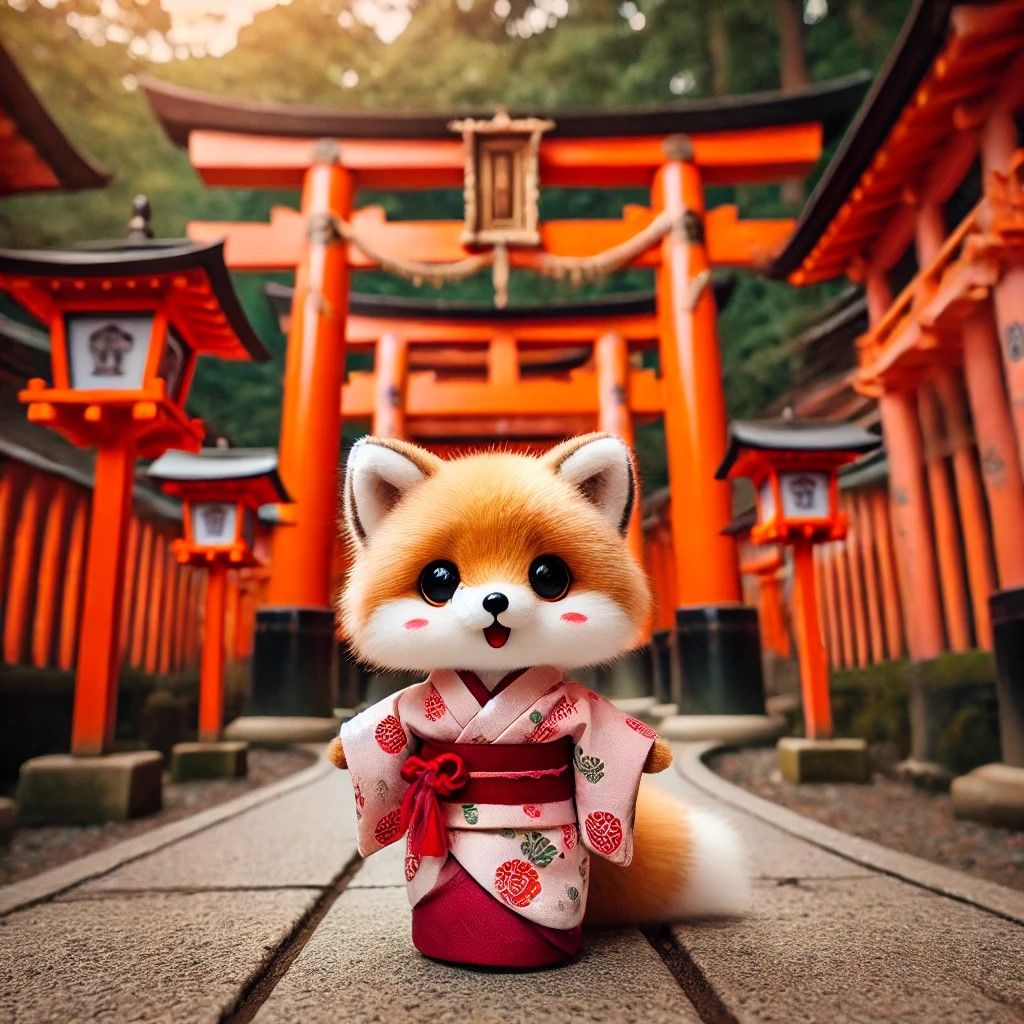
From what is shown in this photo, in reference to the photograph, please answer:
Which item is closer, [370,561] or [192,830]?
[370,561]

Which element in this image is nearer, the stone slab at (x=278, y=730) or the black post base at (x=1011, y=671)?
the black post base at (x=1011, y=671)

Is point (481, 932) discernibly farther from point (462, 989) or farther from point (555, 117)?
point (555, 117)

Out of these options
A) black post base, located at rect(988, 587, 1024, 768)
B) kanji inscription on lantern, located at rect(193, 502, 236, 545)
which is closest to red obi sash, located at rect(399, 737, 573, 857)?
black post base, located at rect(988, 587, 1024, 768)

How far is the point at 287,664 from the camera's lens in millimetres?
5633

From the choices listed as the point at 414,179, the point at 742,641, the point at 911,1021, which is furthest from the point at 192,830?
the point at 414,179

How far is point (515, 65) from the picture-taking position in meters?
10.9

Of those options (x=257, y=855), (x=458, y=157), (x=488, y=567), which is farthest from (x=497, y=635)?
(x=458, y=157)

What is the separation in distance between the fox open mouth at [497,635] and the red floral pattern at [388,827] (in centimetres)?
40

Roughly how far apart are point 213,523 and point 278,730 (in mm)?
1803

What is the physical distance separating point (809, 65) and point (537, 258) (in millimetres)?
6632

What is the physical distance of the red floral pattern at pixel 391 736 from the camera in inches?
51.6

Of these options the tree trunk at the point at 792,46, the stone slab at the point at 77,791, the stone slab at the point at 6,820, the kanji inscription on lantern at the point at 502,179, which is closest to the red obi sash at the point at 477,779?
the stone slab at the point at 6,820

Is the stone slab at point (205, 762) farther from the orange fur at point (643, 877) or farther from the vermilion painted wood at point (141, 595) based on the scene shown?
the orange fur at point (643, 877)

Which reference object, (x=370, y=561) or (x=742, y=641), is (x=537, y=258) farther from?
(x=370, y=561)
